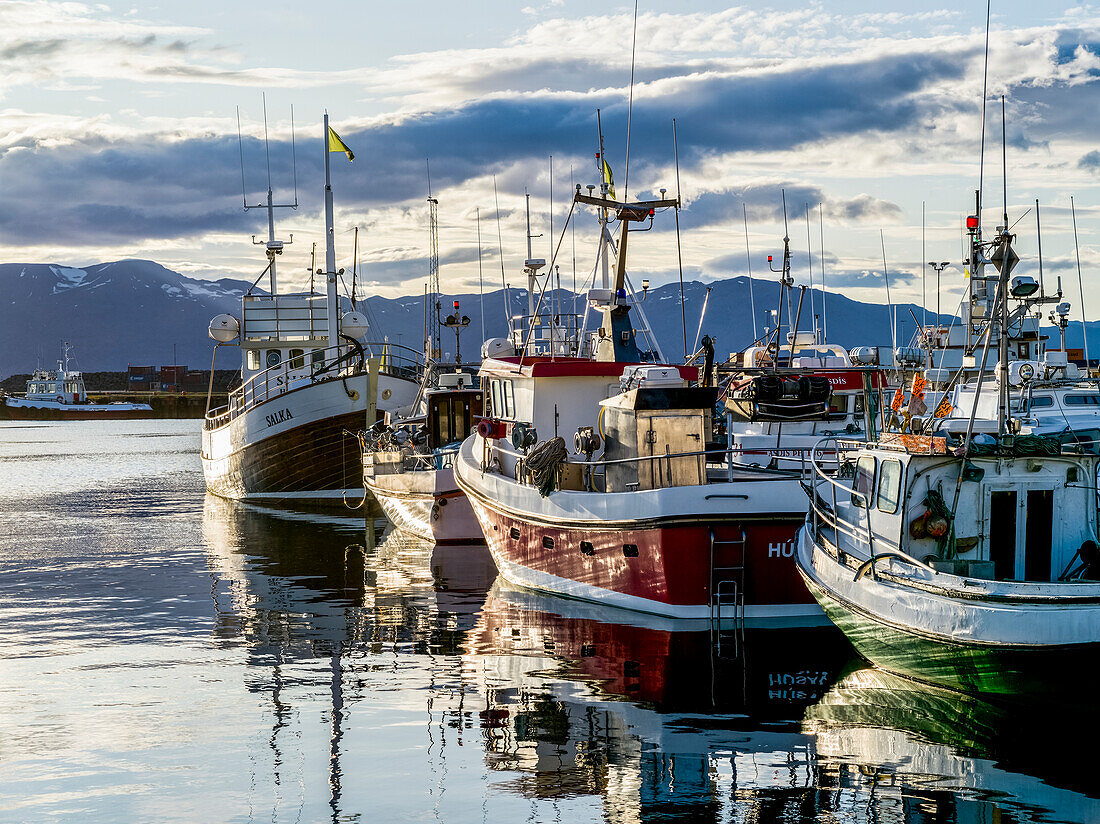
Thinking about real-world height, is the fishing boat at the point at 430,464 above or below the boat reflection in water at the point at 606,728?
above

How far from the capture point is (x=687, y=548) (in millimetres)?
15812

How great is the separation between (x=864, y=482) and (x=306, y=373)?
91.9ft

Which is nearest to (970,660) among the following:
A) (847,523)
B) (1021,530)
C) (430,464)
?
(1021,530)

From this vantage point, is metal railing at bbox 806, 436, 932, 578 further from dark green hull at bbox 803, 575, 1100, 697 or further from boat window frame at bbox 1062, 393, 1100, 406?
boat window frame at bbox 1062, 393, 1100, 406

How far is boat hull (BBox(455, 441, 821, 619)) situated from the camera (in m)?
15.7

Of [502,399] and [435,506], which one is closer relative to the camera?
[502,399]

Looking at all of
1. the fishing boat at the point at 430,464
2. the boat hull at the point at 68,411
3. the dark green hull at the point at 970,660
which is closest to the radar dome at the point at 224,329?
the fishing boat at the point at 430,464

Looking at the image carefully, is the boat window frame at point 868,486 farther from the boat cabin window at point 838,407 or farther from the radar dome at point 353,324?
the radar dome at point 353,324

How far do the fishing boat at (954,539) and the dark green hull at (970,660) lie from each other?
20 millimetres

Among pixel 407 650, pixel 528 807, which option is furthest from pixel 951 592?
pixel 407 650

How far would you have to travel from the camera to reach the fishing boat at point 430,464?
86.9ft

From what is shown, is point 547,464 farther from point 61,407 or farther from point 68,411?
point 61,407

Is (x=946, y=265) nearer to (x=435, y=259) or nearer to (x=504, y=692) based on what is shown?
(x=435, y=259)

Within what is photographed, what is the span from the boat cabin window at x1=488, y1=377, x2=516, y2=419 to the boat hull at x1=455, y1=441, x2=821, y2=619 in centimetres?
405
